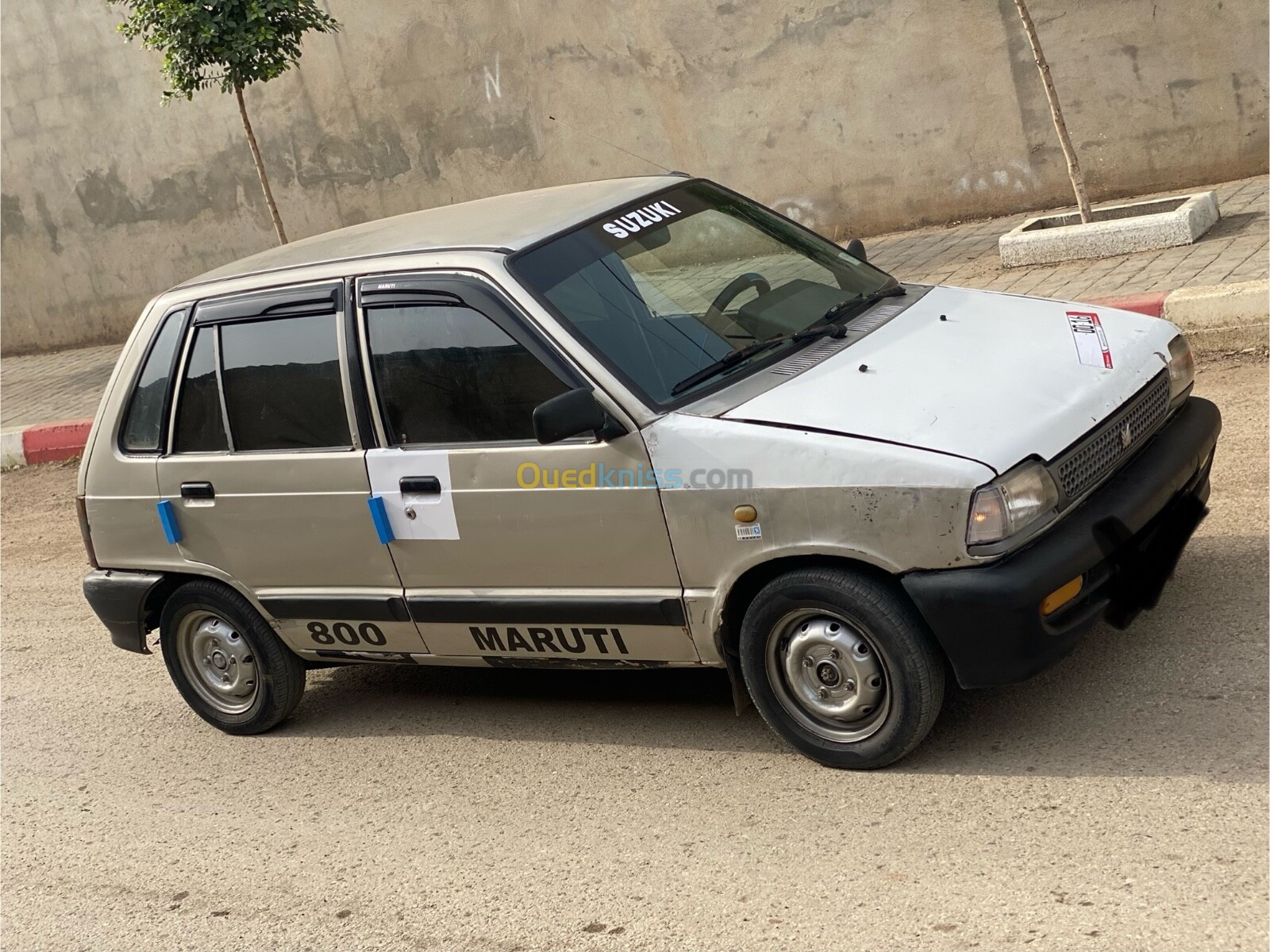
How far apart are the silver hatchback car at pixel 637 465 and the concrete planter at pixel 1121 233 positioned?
14.9 ft

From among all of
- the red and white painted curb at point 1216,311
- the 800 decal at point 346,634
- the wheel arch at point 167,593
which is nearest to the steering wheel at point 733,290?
the 800 decal at point 346,634

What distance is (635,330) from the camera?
448cm

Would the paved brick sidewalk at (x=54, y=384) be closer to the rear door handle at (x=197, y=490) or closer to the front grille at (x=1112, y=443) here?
the rear door handle at (x=197, y=490)

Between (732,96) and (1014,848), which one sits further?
(732,96)

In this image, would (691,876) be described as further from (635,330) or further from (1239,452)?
(1239,452)

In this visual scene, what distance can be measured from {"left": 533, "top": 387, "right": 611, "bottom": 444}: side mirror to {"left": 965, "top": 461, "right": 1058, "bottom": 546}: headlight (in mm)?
1150

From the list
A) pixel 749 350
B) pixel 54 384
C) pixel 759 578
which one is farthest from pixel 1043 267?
pixel 54 384

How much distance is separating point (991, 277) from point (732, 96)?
12.8 ft

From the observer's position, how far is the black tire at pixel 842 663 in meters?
3.95

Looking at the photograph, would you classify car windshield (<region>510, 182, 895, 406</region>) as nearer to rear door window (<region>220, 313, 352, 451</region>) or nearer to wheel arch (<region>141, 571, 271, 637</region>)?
rear door window (<region>220, 313, 352, 451</region>)

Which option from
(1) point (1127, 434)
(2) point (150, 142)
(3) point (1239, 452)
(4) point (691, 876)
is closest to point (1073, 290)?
(3) point (1239, 452)

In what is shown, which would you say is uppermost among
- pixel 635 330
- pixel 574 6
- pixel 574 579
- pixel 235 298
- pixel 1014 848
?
pixel 574 6

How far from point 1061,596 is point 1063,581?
0.07 metres

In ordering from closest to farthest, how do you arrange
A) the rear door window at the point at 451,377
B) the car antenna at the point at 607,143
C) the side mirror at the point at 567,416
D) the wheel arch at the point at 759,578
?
the wheel arch at the point at 759,578, the side mirror at the point at 567,416, the rear door window at the point at 451,377, the car antenna at the point at 607,143
